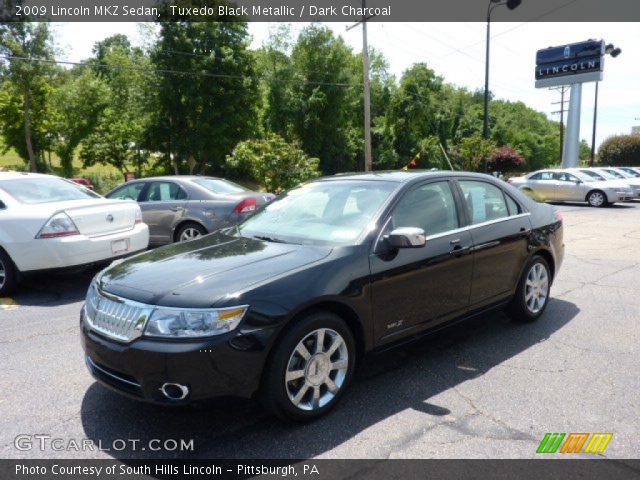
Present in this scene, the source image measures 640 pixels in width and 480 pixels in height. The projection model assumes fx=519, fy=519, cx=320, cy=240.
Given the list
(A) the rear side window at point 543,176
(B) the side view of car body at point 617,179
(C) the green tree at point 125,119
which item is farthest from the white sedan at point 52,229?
(C) the green tree at point 125,119

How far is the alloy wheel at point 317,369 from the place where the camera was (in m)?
3.14

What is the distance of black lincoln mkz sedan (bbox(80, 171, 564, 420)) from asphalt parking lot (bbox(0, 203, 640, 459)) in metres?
0.27

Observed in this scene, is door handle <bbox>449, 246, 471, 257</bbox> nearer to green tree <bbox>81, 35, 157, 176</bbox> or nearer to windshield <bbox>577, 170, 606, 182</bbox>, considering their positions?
windshield <bbox>577, 170, 606, 182</bbox>

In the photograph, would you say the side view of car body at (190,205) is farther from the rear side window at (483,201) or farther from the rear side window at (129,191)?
the rear side window at (483,201)

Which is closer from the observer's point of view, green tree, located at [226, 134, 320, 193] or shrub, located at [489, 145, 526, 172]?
green tree, located at [226, 134, 320, 193]

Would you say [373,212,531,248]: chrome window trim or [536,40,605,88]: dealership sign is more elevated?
[536,40,605,88]: dealership sign

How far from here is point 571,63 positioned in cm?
3731

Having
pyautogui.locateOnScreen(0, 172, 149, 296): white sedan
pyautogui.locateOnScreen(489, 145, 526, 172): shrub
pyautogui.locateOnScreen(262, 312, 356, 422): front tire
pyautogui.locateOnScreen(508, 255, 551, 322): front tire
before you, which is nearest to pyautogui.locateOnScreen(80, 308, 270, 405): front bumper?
pyautogui.locateOnScreen(262, 312, 356, 422): front tire

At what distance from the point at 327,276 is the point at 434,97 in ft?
184

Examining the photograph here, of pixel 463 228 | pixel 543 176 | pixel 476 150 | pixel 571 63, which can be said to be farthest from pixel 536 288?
pixel 571 63

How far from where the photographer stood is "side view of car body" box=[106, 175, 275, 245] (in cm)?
857

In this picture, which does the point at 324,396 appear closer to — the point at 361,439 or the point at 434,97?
the point at 361,439

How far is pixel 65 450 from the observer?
2977 mm

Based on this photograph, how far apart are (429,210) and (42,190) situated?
5319 mm
